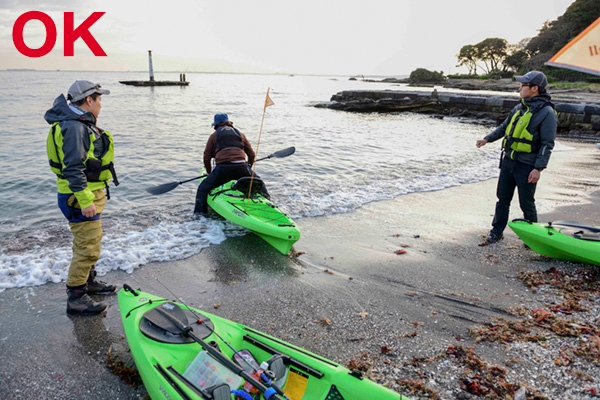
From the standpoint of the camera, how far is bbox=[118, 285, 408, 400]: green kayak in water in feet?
7.65

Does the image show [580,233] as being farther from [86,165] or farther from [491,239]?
[86,165]

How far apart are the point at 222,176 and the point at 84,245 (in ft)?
10.9

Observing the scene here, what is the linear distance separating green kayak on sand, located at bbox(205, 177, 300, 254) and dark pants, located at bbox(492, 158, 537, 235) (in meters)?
3.23

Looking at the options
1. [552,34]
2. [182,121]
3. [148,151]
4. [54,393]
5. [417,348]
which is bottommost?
[54,393]

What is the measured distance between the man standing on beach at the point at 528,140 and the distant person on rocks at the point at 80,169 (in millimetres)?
5113

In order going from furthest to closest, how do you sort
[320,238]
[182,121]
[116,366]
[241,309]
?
[182,121], [320,238], [241,309], [116,366]

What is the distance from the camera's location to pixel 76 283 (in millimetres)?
3840

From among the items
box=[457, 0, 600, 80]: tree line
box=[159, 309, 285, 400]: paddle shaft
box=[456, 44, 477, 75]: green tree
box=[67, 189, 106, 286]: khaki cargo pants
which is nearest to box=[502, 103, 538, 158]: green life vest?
box=[159, 309, 285, 400]: paddle shaft

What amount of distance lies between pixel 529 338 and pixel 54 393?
4.19 metres

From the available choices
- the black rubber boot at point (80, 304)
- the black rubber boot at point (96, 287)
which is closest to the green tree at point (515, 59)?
the black rubber boot at point (96, 287)

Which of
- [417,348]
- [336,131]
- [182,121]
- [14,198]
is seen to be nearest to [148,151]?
[14,198]

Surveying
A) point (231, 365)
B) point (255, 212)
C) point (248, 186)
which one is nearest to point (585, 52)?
point (231, 365)

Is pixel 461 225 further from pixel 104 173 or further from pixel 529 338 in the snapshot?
pixel 104 173

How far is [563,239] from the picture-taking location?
15.3 ft
